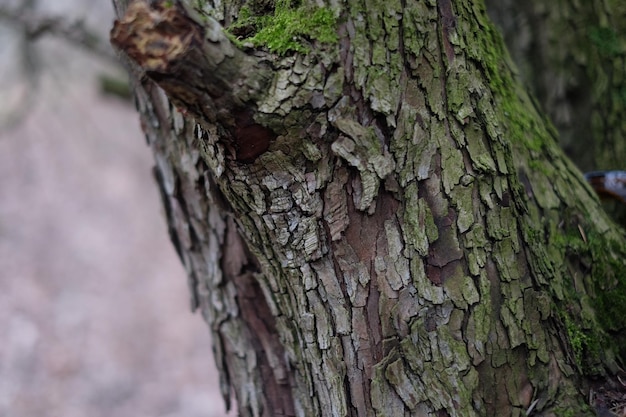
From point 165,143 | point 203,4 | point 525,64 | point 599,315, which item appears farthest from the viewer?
point 525,64

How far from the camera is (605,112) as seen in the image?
2.21 m

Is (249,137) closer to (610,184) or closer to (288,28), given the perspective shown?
(288,28)

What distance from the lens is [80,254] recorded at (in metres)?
9.38

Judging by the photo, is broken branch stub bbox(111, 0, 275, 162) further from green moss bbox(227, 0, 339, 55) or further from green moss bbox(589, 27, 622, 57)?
green moss bbox(589, 27, 622, 57)

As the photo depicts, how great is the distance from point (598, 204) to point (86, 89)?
26.5 ft

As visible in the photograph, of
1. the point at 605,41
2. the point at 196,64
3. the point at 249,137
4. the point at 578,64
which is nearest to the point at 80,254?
the point at 578,64

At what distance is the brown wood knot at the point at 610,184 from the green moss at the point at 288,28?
3.72 ft

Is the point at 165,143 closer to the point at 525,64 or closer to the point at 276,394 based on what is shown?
the point at 276,394

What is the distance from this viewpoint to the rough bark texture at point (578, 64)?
7.10 feet

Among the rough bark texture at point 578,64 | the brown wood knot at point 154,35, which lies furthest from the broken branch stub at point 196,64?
the rough bark texture at point 578,64

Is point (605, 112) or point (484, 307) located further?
point (605, 112)

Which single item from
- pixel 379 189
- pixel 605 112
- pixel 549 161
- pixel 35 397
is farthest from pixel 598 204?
pixel 35 397

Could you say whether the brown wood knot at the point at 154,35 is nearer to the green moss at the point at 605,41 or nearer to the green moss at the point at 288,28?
the green moss at the point at 288,28

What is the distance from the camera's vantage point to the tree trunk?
128 cm
